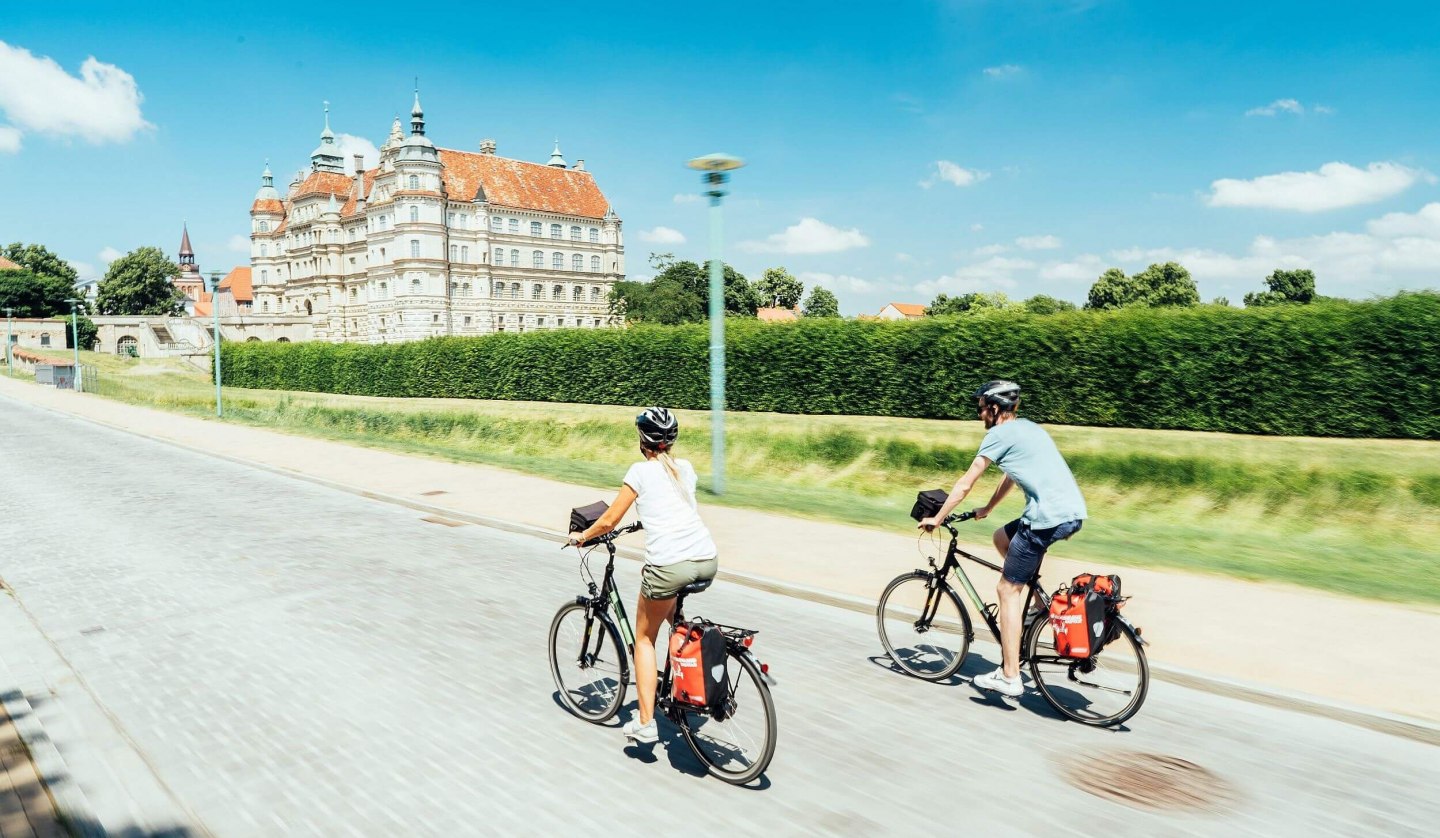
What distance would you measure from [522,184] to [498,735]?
108 meters

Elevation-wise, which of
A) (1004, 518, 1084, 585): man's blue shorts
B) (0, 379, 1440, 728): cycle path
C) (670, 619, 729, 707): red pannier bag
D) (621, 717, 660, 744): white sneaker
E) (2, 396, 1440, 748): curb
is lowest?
(2, 396, 1440, 748): curb

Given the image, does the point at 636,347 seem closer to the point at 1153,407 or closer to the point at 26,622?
the point at 1153,407

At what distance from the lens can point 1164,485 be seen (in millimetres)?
15594

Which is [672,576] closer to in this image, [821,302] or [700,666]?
[700,666]

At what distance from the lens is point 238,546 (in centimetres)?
1065

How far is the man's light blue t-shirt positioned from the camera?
5.39 metres

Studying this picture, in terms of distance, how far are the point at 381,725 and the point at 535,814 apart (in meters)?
1.64

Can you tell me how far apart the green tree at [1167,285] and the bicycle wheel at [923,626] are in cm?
8649

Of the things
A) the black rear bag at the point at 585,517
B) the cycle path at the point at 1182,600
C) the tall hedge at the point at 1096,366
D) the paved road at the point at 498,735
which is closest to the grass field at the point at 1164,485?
the cycle path at the point at 1182,600

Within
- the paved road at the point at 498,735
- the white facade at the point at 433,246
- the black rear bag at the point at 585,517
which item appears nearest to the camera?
the paved road at the point at 498,735

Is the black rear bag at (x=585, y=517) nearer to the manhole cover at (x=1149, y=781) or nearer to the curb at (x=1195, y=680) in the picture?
the manhole cover at (x=1149, y=781)

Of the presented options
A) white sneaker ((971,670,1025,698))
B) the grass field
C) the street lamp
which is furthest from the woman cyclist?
the street lamp

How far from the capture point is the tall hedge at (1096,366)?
16.2 m

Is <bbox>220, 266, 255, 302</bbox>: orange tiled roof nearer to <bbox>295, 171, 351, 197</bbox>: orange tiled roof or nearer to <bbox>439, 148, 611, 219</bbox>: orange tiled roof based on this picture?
<bbox>295, 171, 351, 197</bbox>: orange tiled roof
